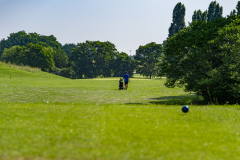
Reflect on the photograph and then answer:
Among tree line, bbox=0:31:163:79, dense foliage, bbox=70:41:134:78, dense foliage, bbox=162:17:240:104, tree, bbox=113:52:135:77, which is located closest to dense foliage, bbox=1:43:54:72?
tree line, bbox=0:31:163:79

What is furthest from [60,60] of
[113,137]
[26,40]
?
[113,137]

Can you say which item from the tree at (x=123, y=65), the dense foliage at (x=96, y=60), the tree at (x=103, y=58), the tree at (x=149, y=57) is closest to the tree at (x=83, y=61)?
the dense foliage at (x=96, y=60)

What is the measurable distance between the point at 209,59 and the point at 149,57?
282 ft

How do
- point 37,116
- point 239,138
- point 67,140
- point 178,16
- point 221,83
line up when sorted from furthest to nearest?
point 178,16, point 221,83, point 37,116, point 239,138, point 67,140

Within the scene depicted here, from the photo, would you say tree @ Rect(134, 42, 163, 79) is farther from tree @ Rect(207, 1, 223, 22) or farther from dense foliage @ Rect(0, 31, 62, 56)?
dense foliage @ Rect(0, 31, 62, 56)

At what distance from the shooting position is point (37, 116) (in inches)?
406

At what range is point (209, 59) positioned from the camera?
19141 mm

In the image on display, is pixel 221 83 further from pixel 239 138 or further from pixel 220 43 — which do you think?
pixel 239 138

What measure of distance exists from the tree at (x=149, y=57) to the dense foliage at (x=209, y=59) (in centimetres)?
8225

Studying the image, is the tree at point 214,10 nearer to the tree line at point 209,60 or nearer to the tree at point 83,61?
the tree at point 83,61

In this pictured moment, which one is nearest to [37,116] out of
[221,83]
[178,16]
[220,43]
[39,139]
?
[39,139]

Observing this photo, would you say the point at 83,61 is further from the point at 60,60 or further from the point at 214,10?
the point at 214,10

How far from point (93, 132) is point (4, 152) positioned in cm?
283

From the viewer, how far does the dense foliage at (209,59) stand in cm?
1728
